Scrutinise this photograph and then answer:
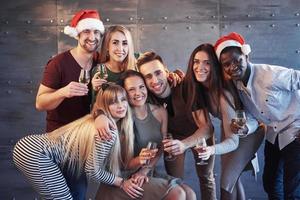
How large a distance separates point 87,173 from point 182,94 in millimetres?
790

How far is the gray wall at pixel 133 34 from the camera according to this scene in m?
4.23

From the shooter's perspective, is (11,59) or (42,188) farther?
(11,59)

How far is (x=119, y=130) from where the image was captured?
2.79m

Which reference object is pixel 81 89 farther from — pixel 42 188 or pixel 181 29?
pixel 181 29

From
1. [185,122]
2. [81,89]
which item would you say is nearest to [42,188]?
[81,89]

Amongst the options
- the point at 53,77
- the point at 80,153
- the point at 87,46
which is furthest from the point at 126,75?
the point at 80,153

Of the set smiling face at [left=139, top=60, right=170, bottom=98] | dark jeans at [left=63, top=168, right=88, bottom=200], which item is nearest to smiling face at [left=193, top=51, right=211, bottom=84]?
smiling face at [left=139, top=60, right=170, bottom=98]

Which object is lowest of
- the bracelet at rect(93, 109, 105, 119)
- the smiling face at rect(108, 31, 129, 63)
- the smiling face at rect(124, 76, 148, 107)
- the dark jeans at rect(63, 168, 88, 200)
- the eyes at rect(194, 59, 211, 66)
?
the dark jeans at rect(63, 168, 88, 200)

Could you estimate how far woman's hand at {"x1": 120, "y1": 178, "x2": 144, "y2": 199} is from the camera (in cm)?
270

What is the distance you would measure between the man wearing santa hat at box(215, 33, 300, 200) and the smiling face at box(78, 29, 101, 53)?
78cm

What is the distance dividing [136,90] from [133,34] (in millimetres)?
1568

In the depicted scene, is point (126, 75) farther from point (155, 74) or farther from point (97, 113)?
point (97, 113)

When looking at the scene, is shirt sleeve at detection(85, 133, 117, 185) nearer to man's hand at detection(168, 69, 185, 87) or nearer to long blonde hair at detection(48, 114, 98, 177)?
long blonde hair at detection(48, 114, 98, 177)

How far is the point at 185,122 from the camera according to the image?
3.01m
